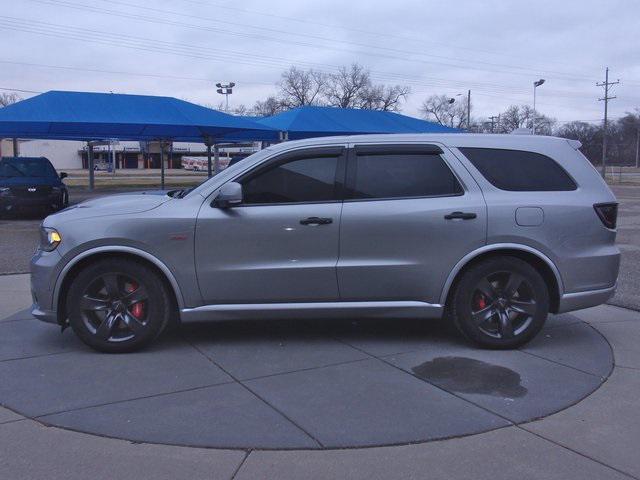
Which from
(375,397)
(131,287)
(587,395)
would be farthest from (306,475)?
(131,287)

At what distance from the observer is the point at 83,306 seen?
5371 mm

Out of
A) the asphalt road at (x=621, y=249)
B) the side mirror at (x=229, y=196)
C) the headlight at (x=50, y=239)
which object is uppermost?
the side mirror at (x=229, y=196)

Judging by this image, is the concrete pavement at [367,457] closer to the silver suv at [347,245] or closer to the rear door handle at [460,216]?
the silver suv at [347,245]

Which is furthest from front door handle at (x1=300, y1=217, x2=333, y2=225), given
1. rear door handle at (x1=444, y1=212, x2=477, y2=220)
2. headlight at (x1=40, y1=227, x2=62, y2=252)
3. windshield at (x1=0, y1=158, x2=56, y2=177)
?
windshield at (x1=0, y1=158, x2=56, y2=177)

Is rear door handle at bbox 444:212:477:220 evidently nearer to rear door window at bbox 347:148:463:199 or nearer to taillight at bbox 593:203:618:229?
rear door window at bbox 347:148:463:199

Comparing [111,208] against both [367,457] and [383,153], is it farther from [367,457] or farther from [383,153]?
[367,457]

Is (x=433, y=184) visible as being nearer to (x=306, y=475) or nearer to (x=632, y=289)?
(x=306, y=475)

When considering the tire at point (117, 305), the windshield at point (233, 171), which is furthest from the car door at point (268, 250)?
the tire at point (117, 305)

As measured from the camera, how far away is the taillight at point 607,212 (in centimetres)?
558

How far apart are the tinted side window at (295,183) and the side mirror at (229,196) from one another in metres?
0.19

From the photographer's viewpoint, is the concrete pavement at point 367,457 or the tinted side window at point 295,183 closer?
the concrete pavement at point 367,457

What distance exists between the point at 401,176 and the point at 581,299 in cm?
193

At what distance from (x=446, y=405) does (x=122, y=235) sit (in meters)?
2.93

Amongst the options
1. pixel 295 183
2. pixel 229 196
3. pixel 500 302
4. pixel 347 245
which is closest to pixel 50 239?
pixel 229 196
